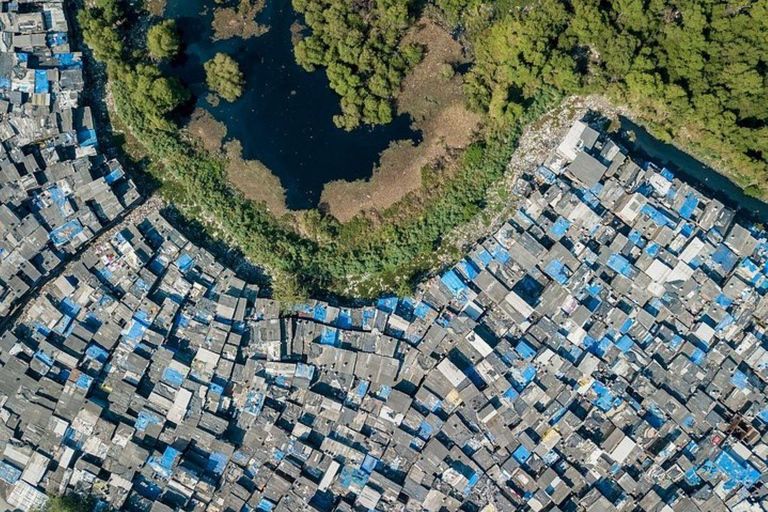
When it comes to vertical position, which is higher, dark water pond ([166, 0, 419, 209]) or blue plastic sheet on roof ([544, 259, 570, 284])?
dark water pond ([166, 0, 419, 209])

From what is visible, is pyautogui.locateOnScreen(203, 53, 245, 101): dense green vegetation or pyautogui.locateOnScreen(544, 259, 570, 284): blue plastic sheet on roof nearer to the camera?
pyautogui.locateOnScreen(544, 259, 570, 284): blue plastic sheet on roof

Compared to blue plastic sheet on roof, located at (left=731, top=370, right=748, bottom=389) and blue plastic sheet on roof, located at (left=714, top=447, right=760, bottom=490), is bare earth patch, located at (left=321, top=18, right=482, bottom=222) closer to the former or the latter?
blue plastic sheet on roof, located at (left=731, top=370, right=748, bottom=389)

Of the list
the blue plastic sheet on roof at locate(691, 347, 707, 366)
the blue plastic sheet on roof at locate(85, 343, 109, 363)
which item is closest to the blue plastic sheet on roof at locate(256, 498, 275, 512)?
the blue plastic sheet on roof at locate(85, 343, 109, 363)

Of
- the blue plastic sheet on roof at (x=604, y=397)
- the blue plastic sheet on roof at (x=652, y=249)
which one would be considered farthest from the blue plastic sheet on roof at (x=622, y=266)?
the blue plastic sheet on roof at (x=604, y=397)

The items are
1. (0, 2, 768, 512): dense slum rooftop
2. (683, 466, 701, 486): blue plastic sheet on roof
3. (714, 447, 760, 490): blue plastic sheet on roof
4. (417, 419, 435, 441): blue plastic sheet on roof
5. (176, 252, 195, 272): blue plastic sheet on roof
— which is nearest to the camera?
(714, 447, 760, 490): blue plastic sheet on roof

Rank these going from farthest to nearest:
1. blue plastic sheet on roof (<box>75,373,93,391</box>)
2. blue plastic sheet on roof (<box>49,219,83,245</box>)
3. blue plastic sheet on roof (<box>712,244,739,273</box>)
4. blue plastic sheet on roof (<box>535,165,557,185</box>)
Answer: blue plastic sheet on roof (<box>535,165,557,185</box>)
blue plastic sheet on roof (<box>49,219,83,245</box>)
blue plastic sheet on roof (<box>712,244,739,273</box>)
blue plastic sheet on roof (<box>75,373,93,391</box>)

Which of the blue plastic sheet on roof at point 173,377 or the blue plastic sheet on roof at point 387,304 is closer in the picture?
the blue plastic sheet on roof at point 173,377

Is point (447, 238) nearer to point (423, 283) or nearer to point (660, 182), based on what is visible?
point (423, 283)

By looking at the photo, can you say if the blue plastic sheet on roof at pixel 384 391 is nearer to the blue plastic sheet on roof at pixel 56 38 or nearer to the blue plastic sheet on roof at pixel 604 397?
the blue plastic sheet on roof at pixel 604 397

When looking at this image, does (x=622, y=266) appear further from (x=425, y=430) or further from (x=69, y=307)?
(x=69, y=307)
